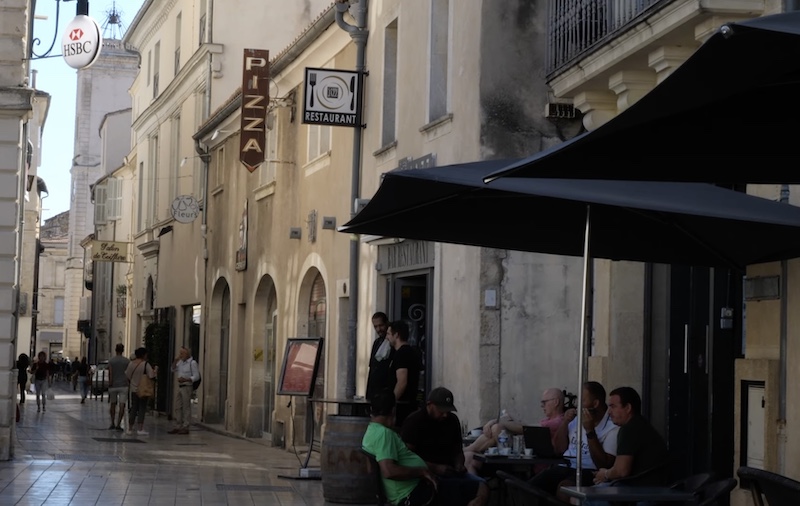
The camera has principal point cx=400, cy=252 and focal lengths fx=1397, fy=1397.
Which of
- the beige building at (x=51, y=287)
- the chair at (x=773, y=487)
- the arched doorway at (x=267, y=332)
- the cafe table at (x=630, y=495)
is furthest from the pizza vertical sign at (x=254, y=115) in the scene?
the beige building at (x=51, y=287)

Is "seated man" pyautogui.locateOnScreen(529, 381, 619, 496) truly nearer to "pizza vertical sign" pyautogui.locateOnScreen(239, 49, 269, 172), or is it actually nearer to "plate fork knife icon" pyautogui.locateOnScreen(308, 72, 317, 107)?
"plate fork knife icon" pyautogui.locateOnScreen(308, 72, 317, 107)

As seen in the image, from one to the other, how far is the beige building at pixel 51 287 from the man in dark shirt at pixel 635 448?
95193mm

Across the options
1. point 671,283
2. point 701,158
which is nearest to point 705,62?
point 701,158

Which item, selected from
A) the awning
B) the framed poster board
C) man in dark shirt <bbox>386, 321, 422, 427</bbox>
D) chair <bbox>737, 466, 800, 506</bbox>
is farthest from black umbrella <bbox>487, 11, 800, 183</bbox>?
the framed poster board

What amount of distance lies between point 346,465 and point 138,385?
13.4 meters

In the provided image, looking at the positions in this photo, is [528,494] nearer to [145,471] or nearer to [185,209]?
[145,471]

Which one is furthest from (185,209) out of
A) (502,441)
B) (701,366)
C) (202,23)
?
(502,441)

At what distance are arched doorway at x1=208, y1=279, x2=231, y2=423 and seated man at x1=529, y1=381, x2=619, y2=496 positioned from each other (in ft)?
67.9

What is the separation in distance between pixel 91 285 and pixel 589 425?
188 feet

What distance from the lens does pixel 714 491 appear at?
27.0 feet

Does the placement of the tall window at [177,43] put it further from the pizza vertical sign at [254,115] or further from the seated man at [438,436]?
the seated man at [438,436]

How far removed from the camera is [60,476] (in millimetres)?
15953

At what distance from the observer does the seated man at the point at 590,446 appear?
9.80 metres

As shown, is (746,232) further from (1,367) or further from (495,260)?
(1,367)
